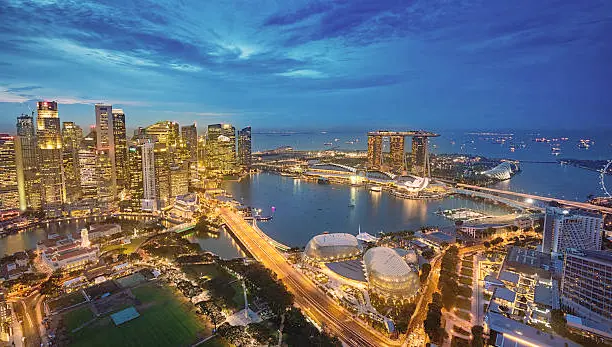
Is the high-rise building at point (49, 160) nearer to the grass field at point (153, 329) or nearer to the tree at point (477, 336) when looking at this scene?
the grass field at point (153, 329)

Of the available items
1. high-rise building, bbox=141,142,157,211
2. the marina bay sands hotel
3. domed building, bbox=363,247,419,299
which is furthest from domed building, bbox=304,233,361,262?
the marina bay sands hotel

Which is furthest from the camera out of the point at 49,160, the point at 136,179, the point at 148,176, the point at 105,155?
the point at 105,155

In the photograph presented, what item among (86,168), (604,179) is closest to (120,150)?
(86,168)

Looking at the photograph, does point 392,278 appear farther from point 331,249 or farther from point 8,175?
point 8,175

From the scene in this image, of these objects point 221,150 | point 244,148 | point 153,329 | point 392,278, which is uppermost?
point 244,148

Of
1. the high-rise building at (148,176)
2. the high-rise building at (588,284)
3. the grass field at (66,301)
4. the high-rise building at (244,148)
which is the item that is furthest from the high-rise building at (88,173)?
the high-rise building at (588,284)
